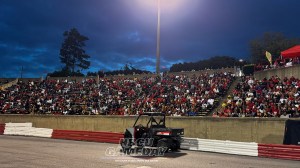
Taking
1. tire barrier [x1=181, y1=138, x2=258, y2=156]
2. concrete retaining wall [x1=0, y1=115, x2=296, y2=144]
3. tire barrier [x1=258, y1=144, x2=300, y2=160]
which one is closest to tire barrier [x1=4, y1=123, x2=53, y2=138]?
concrete retaining wall [x1=0, y1=115, x2=296, y2=144]

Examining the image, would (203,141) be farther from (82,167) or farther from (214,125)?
(82,167)

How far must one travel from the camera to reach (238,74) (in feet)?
107

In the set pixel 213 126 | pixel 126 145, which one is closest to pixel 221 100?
pixel 213 126

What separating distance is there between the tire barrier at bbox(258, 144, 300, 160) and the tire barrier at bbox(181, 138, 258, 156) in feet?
1.12

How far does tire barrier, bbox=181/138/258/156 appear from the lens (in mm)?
15945

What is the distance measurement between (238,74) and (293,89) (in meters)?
10.5

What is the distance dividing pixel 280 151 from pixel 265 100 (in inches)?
287

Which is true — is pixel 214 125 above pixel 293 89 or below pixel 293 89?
below

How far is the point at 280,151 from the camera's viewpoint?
15.0m

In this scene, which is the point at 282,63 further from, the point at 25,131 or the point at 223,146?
the point at 25,131

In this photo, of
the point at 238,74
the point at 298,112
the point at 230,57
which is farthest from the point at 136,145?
the point at 230,57

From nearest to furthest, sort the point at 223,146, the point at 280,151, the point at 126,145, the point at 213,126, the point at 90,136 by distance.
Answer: the point at 280,151, the point at 126,145, the point at 223,146, the point at 213,126, the point at 90,136

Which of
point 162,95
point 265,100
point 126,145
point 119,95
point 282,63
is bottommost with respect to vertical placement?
point 126,145

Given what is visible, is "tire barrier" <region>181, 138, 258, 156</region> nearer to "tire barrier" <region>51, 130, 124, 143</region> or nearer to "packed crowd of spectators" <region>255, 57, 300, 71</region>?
"tire barrier" <region>51, 130, 124, 143</region>
